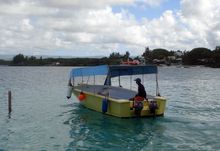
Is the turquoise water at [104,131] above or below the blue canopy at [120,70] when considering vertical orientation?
below

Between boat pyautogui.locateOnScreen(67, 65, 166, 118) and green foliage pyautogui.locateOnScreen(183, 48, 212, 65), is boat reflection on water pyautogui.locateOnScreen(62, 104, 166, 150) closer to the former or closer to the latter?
boat pyautogui.locateOnScreen(67, 65, 166, 118)

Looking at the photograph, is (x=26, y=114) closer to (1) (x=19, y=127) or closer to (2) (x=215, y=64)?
(1) (x=19, y=127)

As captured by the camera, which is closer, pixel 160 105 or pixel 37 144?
pixel 37 144

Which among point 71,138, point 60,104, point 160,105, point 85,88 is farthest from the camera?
point 60,104

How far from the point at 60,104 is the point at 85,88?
395 cm

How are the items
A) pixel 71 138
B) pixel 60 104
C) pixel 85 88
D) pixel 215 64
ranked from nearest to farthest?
pixel 71 138
pixel 85 88
pixel 60 104
pixel 215 64

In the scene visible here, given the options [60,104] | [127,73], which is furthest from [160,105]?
[60,104]

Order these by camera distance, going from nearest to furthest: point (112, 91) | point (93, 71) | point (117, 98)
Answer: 1. point (117, 98)
2. point (93, 71)
3. point (112, 91)

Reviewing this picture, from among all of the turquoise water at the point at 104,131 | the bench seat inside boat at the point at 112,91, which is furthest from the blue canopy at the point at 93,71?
the turquoise water at the point at 104,131

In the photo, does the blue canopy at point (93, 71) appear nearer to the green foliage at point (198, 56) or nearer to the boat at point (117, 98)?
the boat at point (117, 98)

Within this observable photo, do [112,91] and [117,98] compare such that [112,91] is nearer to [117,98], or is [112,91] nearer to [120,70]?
[120,70]

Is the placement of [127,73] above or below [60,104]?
above

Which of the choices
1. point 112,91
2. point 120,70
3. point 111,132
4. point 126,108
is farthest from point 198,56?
point 111,132

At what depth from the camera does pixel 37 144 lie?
15945mm
